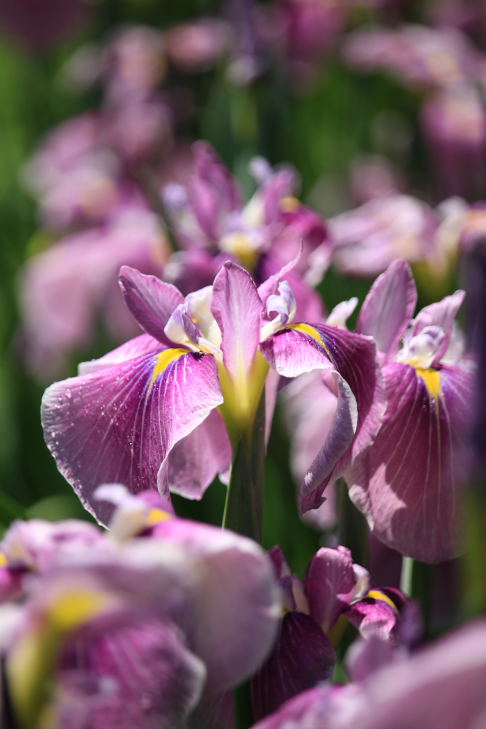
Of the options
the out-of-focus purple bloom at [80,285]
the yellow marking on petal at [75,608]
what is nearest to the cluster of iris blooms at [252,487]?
the yellow marking on petal at [75,608]

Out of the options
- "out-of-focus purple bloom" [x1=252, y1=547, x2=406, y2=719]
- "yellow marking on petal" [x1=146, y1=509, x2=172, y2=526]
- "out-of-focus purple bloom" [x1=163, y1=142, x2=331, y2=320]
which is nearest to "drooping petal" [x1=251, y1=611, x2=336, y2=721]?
"out-of-focus purple bloom" [x1=252, y1=547, x2=406, y2=719]

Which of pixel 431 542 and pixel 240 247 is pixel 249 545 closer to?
pixel 431 542

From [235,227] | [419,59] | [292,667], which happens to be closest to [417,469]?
[292,667]

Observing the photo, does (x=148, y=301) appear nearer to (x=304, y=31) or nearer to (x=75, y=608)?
(x=75, y=608)

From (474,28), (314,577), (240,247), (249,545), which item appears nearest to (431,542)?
(314,577)

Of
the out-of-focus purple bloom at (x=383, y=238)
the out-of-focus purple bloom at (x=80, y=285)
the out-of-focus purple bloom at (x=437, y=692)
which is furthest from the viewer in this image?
the out-of-focus purple bloom at (x=80, y=285)

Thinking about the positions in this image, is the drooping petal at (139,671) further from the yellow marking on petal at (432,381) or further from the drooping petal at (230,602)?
the yellow marking on petal at (432,381)
